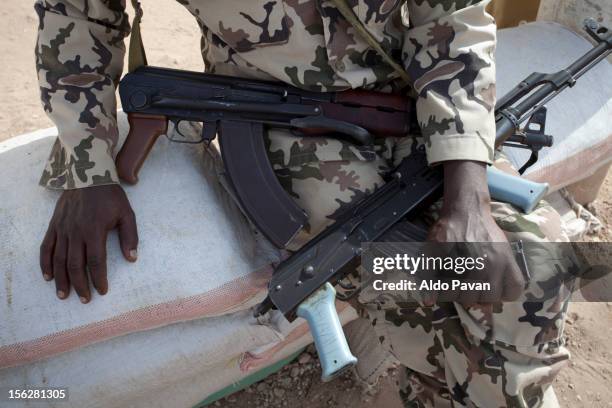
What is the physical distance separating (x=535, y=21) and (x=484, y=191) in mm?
1364

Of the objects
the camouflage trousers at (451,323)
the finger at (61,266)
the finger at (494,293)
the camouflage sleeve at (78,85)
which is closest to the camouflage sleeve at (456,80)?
the camouflage trousers at (451,323)

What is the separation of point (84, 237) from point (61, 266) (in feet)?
0.31

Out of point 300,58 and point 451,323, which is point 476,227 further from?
point 300,58

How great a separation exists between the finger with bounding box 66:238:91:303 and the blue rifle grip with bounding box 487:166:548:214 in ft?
3.34

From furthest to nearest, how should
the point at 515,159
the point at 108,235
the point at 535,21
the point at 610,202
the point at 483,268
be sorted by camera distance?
the point at 610,202 < the point at 535,21 < the point at 515,159 < the point at 108,235 < the point at 483,268

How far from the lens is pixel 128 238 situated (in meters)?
1.46

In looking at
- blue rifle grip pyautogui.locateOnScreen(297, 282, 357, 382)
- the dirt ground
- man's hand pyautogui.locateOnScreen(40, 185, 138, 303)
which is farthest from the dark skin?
the dirt ground

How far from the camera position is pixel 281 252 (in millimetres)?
1585

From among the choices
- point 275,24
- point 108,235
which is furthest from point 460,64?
point 108,235

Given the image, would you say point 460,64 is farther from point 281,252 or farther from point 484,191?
point 281,252

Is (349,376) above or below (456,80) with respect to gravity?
below

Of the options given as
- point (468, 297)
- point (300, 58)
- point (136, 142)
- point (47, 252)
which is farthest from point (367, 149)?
point (47, 252)

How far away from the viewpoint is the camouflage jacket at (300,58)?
4.53 feet

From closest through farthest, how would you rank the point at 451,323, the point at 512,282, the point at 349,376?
the point at 512,282, the point at 451,323, the point at 349,376
